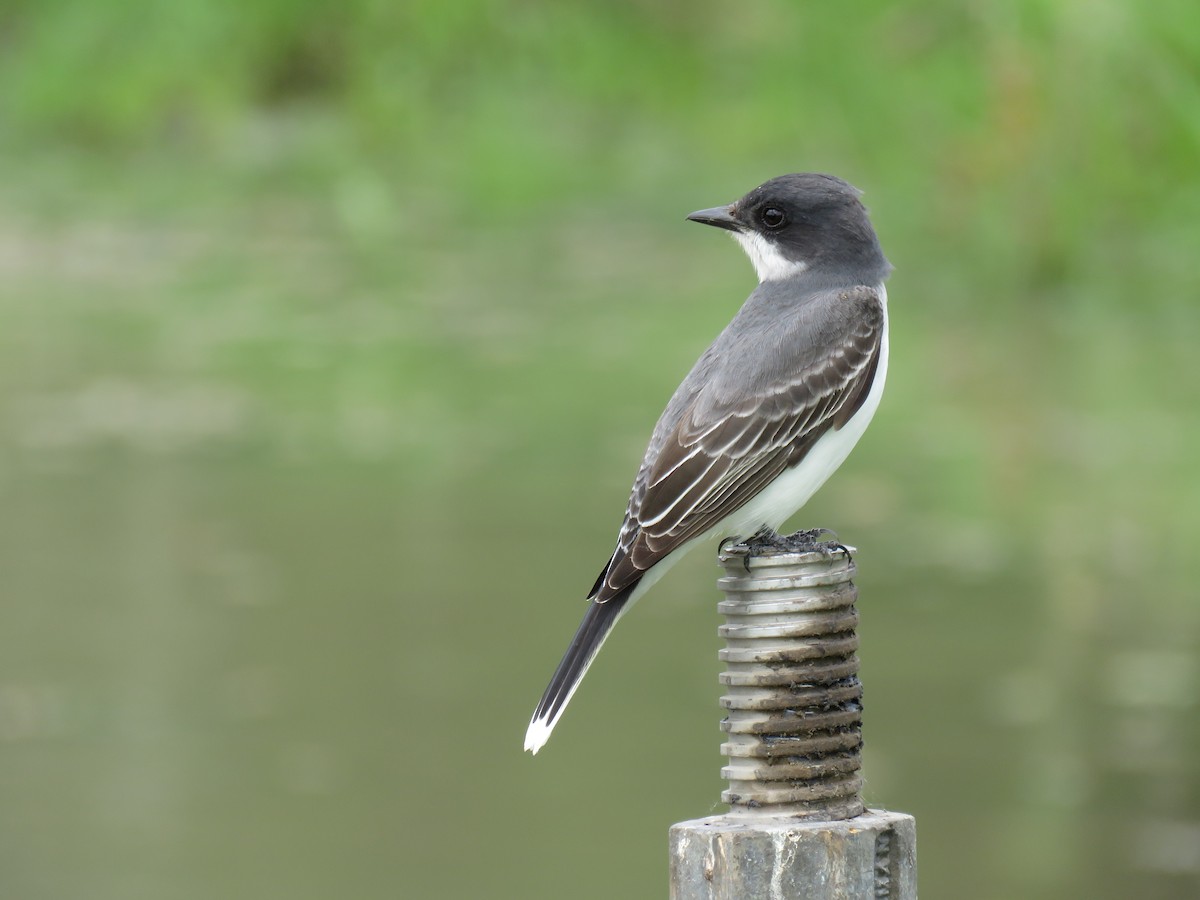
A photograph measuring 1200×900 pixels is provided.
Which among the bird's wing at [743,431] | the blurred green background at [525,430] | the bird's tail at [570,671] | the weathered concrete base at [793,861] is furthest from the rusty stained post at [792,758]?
the blurred green background at [525,430]

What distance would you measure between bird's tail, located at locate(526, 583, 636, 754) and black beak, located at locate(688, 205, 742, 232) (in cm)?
138

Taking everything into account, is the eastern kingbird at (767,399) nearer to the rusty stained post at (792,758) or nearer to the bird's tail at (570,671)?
the bird's tail at (570,671)

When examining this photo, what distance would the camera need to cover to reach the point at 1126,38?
21.8 ft

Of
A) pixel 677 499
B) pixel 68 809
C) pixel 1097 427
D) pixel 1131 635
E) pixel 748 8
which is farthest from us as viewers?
pixel 1097 427

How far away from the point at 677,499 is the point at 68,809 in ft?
21.2

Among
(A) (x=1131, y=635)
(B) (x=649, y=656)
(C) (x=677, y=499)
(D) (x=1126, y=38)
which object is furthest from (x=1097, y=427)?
(C) (x=677, y=499)

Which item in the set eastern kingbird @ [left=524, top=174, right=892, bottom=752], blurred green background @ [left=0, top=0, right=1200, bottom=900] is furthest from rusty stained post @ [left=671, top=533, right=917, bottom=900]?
blurred green background @ [left=0, top=0, right=1200, bottom=900]

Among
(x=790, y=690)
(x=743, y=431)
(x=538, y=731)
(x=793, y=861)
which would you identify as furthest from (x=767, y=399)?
(x=793, y=861)

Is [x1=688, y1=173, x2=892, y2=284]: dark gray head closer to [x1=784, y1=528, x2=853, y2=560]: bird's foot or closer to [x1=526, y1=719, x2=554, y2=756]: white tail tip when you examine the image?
[x1=784, y1=528, x2=853, y2=560]: bird's foot

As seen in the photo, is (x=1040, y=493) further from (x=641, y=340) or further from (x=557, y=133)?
(x=557, y=133)

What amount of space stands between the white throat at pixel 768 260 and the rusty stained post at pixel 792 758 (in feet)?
6.37

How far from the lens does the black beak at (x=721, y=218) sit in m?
5.40

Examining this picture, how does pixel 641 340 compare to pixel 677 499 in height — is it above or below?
above

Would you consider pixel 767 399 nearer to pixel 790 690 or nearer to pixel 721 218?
pixel 721 218
